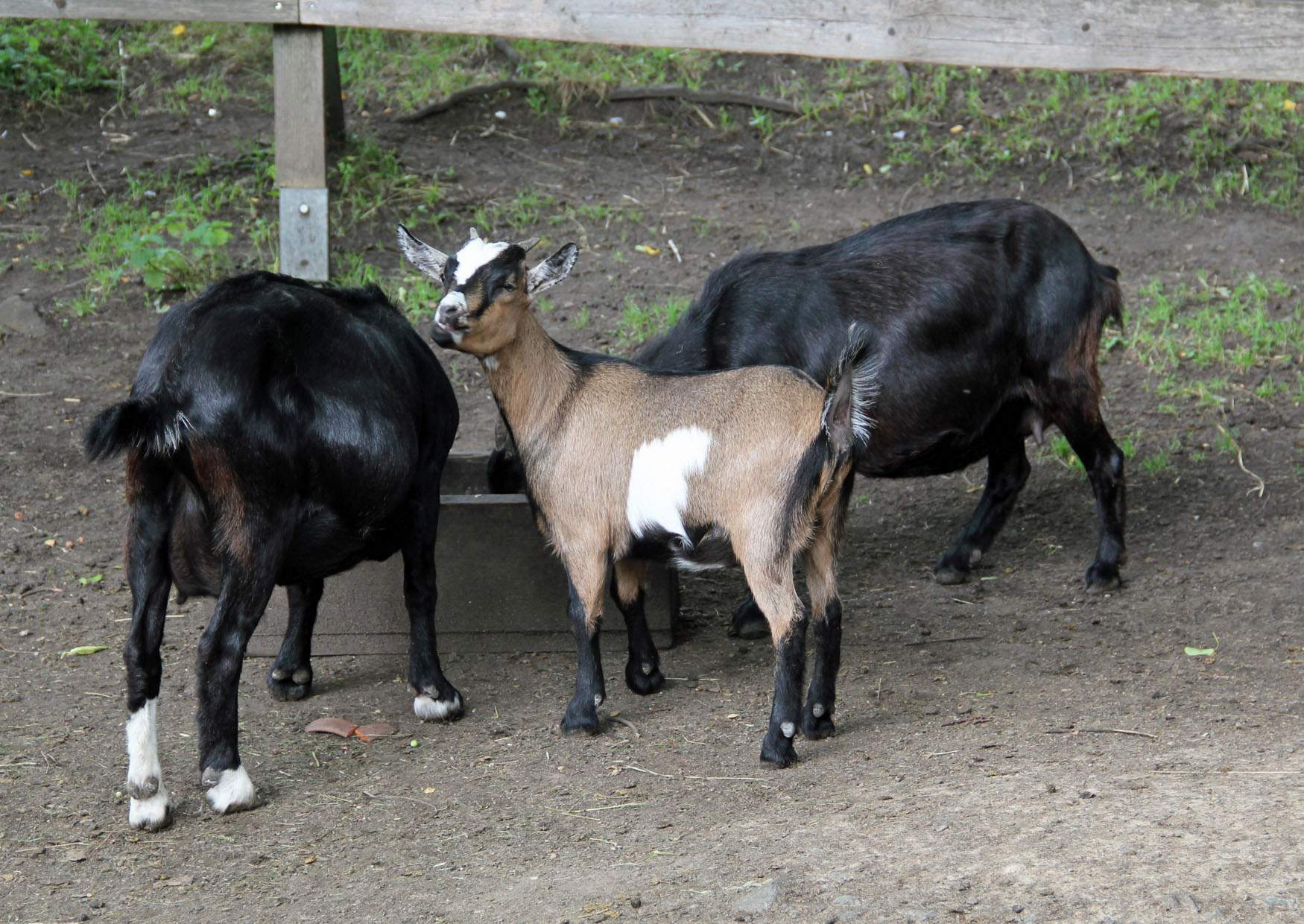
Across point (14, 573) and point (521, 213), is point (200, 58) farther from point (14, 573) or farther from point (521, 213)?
point (14, 573)

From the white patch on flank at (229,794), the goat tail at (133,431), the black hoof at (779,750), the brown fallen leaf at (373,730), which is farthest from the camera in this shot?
the brown fallen leaf at (373,730)

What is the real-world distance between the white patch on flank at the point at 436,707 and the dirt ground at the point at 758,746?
5 centimetres

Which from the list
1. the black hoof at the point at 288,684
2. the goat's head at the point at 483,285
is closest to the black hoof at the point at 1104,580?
the goat's head at the point at 483,285

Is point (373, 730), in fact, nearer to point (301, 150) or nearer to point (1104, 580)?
point (1104, 580)

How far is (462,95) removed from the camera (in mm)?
10406

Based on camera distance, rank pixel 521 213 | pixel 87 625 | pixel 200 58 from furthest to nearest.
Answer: pixel 200 58 → pixel 521 213 → pixel 87 625

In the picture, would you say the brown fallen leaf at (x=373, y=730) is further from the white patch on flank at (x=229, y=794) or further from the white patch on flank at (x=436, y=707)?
the white patch on flank at (x=229, y=794)

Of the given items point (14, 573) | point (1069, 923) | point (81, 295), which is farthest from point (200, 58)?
point (1069, 923)

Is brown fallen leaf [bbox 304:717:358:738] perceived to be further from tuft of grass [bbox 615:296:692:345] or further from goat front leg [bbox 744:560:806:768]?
tuft of grass [bbox 615:296:692:345]

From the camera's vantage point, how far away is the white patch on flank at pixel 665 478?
4.32 m

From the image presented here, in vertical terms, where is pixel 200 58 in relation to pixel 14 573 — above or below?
above

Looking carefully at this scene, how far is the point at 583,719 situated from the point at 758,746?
1.89 ft

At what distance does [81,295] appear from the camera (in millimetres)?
8430

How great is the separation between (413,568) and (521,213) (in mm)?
4703
